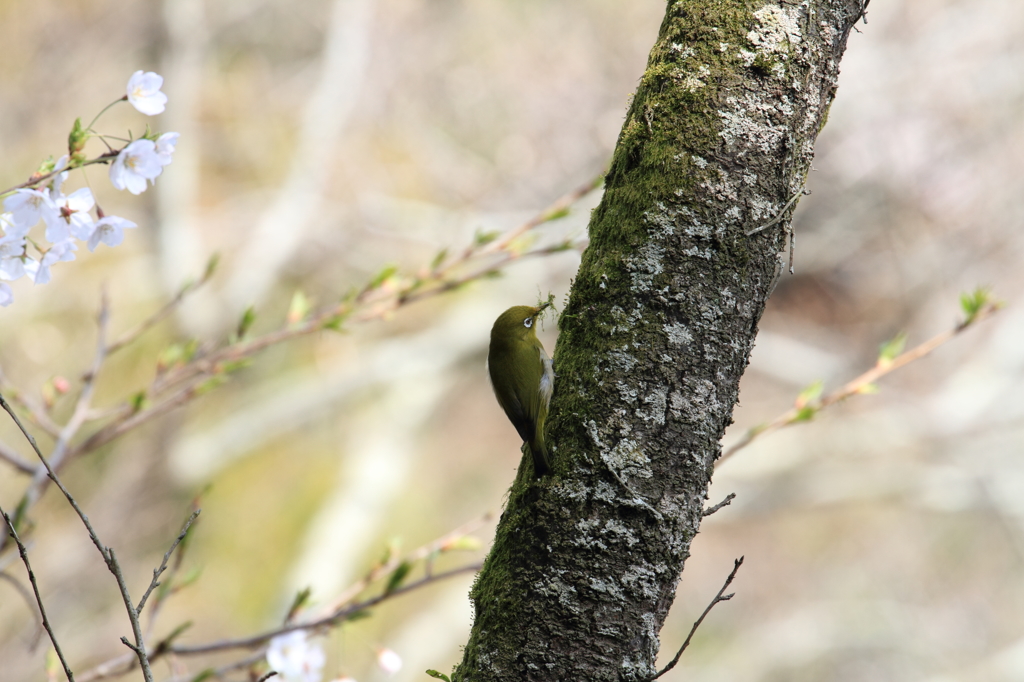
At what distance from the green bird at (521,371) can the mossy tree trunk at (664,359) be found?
21cm

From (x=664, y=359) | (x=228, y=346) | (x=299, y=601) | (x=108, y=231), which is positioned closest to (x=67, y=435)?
(x=228, y=346)

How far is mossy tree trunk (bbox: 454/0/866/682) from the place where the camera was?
1229mm

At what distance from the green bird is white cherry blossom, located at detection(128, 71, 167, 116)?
857 mm

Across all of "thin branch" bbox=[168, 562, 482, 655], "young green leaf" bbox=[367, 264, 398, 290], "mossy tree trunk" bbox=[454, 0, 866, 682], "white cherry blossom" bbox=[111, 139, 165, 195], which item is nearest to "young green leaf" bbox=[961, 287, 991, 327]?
"mossy tree trunk" bbox=[454, 0, 866, 682]

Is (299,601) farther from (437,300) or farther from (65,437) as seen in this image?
(437,300)

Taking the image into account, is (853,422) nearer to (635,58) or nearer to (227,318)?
(635,58)

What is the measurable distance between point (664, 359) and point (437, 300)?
9039mm

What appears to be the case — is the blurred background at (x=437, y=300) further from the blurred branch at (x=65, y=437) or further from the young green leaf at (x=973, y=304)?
the young green leaf at (x=973, y=304)

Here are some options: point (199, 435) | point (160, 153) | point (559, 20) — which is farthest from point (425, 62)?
point (160, 153)

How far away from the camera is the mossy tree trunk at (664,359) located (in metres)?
1.23

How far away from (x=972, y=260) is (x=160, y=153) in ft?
26.2

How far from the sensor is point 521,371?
194cm

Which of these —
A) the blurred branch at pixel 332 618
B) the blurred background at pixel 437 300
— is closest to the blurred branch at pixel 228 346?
the blurred branch at pixel 332 618

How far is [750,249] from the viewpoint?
1281 millimetres
